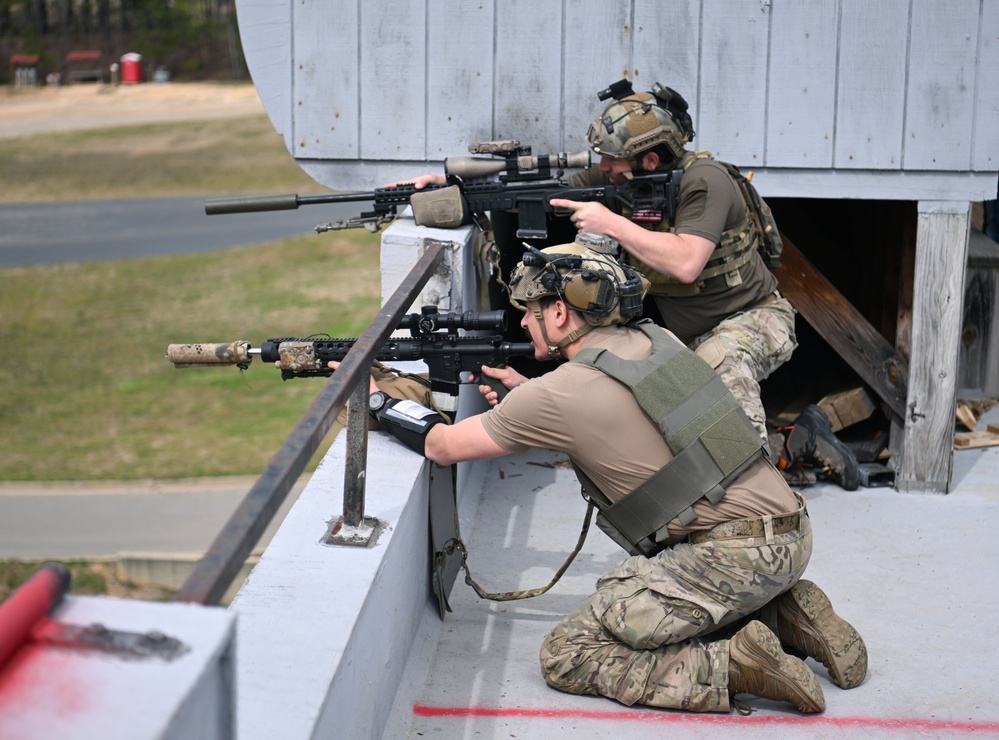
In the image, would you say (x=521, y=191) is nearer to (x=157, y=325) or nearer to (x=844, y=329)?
(x=844, y=329)

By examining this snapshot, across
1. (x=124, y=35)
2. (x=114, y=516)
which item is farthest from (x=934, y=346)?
(x=124, y=35)

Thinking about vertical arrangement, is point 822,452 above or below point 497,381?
below

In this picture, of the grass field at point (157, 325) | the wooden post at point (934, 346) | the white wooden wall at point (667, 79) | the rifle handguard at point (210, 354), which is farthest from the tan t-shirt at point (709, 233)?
the grass field at point (157, 325)

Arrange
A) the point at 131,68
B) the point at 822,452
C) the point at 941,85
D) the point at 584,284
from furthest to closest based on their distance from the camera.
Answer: the point at 131,68 < the point at 822,452 < the point at 941,85 < the point at 584,284

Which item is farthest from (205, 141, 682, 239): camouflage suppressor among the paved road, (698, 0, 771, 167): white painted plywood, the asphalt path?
the asphalt path

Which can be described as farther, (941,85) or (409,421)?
(941,85)

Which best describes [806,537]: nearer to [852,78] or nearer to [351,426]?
[351,426]

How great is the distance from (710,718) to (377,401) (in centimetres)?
141

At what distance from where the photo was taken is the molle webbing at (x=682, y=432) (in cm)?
344

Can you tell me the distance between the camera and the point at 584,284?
3547 mm

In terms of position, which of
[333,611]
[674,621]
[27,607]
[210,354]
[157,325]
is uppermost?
[27,607]

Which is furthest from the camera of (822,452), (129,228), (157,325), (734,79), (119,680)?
(129,228)

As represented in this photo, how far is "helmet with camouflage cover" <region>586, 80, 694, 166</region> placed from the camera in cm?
477

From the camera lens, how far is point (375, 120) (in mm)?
5676
